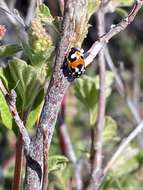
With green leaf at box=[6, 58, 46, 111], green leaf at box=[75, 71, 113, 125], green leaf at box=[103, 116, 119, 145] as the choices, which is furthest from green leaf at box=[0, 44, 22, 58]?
green leaf at box=[103, 116, 119, 145]

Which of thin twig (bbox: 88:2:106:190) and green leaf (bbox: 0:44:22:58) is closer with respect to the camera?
green leaf (bbox: 0:44:22:58)

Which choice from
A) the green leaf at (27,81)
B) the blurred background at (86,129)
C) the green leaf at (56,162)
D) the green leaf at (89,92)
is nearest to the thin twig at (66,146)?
the blurred background at (86,129)

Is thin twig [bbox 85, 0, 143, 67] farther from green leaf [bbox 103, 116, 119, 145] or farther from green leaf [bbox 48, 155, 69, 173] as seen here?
green leaf [bbox 103, 116, 119, 145]

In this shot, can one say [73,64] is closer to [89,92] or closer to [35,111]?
[35,111]

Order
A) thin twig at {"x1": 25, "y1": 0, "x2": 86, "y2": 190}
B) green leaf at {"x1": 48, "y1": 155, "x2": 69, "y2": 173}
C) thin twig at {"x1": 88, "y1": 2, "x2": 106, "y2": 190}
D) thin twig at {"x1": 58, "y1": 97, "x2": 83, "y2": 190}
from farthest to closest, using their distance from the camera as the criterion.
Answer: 1. thin twig at {"x1": 58, "y1": 97, "x2": 83, "y2": 190}
2. thin twig at {"x1": 88, "y1": 2, "x2": 106, "y2": 190}
3. green leaf at {"x1": 48, "y1": 155, "x2": 69, "y2": 173}
4. thin twig at {"x1": 25, "y1": 0, "x2": 86, "y2": 190}

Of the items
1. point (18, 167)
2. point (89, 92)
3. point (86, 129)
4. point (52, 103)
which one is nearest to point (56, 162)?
point (18, 167)

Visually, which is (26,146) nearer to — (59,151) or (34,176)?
(34,176)
